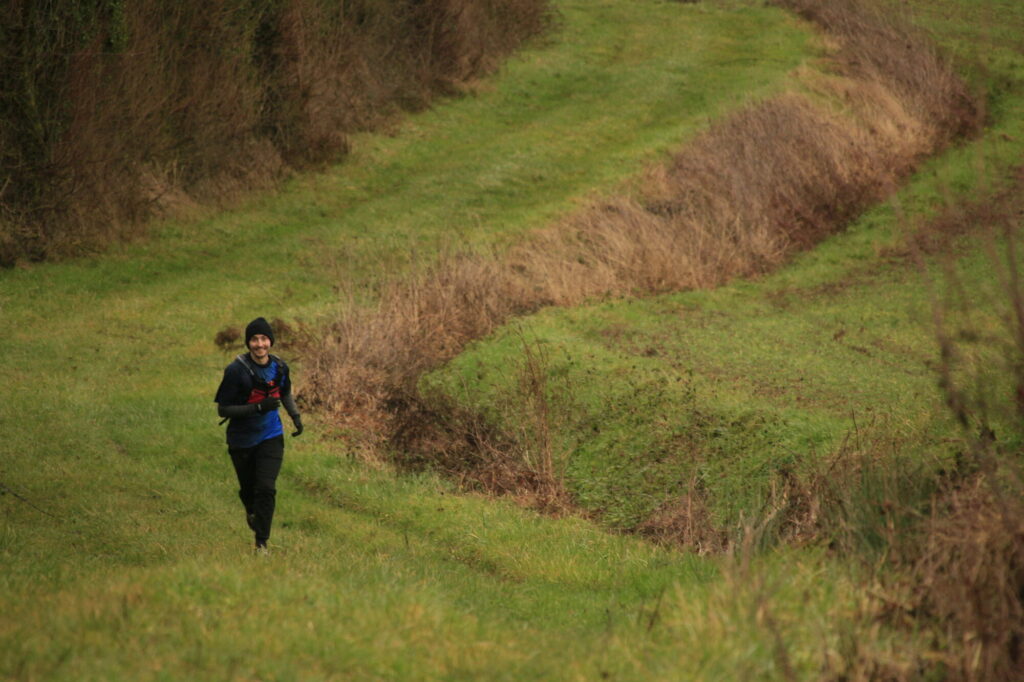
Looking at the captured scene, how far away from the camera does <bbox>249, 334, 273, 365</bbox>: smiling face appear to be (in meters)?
9.76

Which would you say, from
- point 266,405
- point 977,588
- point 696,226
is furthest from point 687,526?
point 696,226

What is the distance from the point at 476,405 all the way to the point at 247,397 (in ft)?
19.4

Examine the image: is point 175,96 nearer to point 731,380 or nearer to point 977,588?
point 731,380

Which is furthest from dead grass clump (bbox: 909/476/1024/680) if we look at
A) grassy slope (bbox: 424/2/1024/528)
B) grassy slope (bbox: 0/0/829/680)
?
grassy slope (bbox: 424/2/1024/528)

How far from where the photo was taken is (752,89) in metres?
33.3

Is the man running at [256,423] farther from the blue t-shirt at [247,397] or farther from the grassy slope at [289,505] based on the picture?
the grassy slope at [289,505]

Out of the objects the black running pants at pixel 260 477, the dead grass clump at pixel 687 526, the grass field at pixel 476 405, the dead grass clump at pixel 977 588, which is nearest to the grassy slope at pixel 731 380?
the grass field at pixel 476 405

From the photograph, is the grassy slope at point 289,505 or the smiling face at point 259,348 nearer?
the grassy slope at point 289,505

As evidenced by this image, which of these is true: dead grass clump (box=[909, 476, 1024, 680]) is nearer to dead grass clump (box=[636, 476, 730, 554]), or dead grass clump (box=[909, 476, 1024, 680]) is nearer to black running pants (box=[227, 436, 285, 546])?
dead grass clump (box=[636, 476, 730, 554])

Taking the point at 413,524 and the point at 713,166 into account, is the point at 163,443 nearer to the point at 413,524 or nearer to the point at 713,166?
the point at 413,524

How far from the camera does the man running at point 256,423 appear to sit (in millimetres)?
9648

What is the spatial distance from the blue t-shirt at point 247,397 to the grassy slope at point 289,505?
3.53ft

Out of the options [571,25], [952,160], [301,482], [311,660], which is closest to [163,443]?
[301,482]

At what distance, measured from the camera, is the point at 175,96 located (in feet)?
80.0
